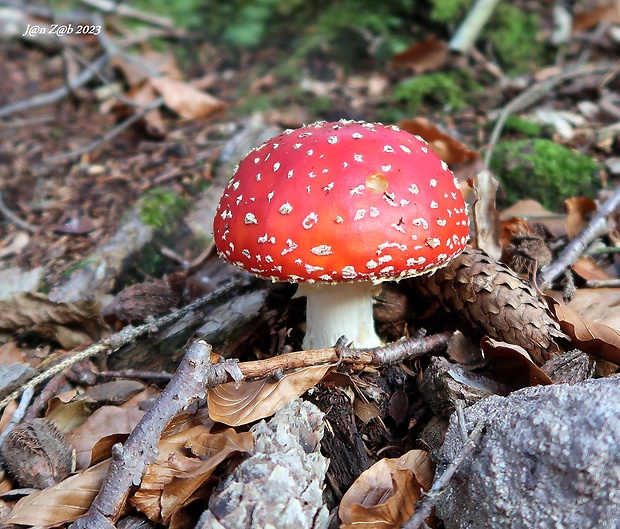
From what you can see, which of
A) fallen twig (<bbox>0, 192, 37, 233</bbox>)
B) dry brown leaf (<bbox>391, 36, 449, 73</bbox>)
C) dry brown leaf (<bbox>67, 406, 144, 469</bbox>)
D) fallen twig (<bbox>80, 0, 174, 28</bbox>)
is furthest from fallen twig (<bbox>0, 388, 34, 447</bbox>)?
fallen twig (<bbox>80, 0, 174, 28</bbox>)

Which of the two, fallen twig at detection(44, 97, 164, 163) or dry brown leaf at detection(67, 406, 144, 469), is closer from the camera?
dry brown leaf at detection(67, 406, 144, 469)

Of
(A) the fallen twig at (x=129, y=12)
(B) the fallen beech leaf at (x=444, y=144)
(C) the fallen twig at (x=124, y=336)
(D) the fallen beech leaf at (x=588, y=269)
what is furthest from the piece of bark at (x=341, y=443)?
(A) the fallen twig at (x=129, y=12)

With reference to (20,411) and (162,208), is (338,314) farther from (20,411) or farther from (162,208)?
(162,208)

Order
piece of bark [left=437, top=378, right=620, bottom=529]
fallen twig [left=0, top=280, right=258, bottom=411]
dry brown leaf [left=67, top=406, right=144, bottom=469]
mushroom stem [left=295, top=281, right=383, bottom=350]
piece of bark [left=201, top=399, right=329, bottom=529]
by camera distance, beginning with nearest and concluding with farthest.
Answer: piece of bark [left=437, top=378, right=620, bottom=529] < piece of bark [left=201, top=399, right=329, bottom=529] < dry brown leaf [left=67, top=406, right=144, bottom=469] < fallen twig [left=0, top=280, right=258, bottom=411] < mushroom stem [left=295, top=281, right=383, bottom=350]

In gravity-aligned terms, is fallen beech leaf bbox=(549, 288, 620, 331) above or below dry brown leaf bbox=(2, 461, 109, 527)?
above

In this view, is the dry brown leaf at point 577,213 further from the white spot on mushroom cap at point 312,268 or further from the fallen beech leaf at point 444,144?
the white spot on mushroom cap at point 312,268

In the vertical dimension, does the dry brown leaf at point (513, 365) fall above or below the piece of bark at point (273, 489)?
above

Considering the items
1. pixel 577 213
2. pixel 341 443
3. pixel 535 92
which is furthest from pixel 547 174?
pixel 341 443

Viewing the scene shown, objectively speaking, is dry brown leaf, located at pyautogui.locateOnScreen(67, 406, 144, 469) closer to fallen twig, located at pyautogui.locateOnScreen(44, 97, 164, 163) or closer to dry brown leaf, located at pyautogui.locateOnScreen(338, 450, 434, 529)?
dry brown leaf, located at pyautogui.locateOnScreen(338, 450, 434, 529)
